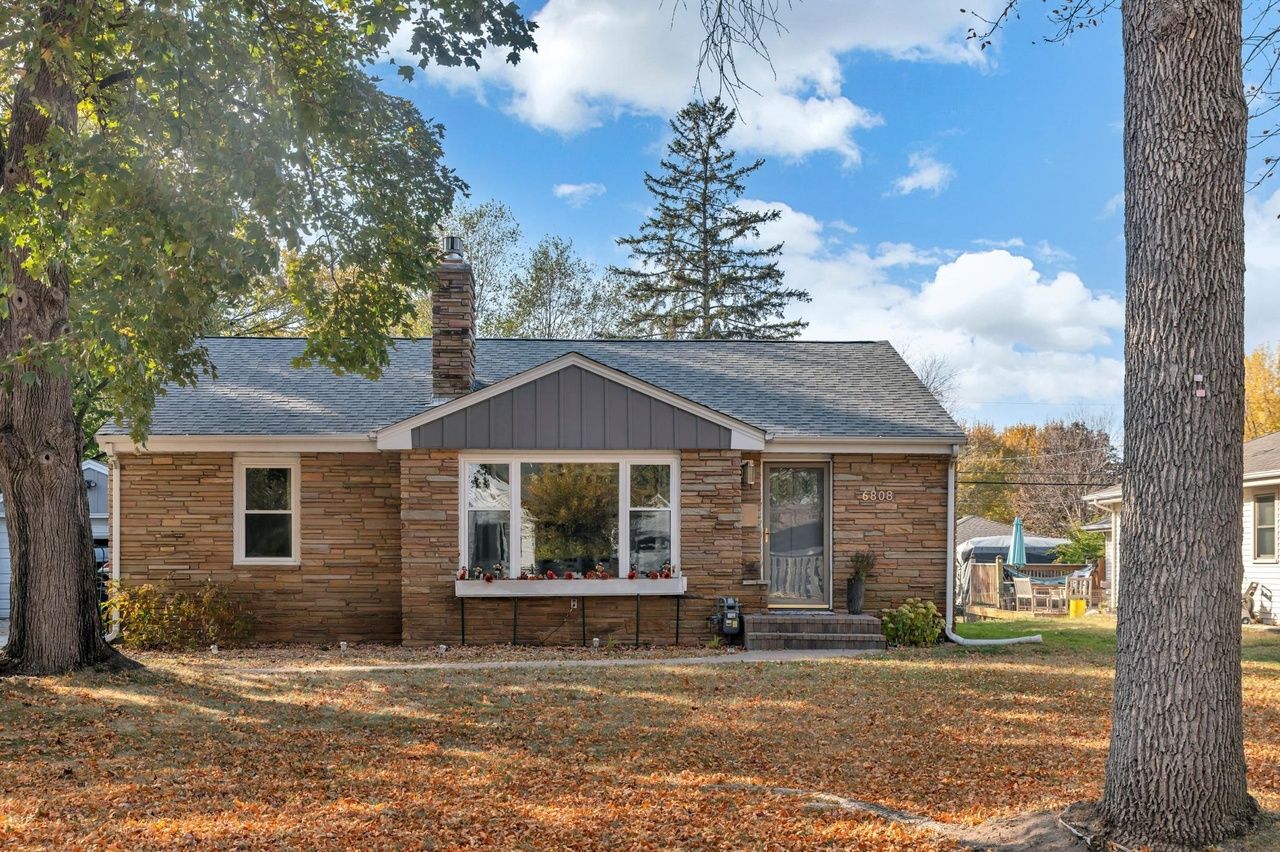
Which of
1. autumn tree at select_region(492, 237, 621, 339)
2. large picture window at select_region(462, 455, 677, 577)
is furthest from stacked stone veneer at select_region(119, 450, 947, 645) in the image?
autumn tree at select_region(492, 237, 621, 339)

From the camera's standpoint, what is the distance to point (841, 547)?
12.9 metres

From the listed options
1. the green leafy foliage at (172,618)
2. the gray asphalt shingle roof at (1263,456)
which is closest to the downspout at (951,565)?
the gray asphalt shingle roof at (1263,456)

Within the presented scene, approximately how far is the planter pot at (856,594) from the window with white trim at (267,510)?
7.16m

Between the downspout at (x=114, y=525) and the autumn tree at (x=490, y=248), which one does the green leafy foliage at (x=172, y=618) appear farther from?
the autumn tree at (x=490, y=248)

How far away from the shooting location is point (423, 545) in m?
12.2

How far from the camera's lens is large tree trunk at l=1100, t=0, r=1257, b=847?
170 inches

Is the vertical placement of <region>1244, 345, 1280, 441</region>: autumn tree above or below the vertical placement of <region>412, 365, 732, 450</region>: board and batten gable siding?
above

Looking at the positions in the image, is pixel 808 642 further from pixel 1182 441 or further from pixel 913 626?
pixel 1182 441

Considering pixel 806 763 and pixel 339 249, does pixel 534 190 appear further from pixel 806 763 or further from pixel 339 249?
pixel 806 763

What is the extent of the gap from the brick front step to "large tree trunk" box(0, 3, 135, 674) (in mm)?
7093

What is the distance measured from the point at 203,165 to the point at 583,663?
20.3 ft

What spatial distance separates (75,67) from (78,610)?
15.9ft

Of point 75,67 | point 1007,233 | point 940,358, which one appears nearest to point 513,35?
point 75,67

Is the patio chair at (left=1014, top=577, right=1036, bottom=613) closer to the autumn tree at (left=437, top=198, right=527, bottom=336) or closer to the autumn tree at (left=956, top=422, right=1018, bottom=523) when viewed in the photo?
the autumn tree at (left=437, top=198, right=527, bottom=336)
